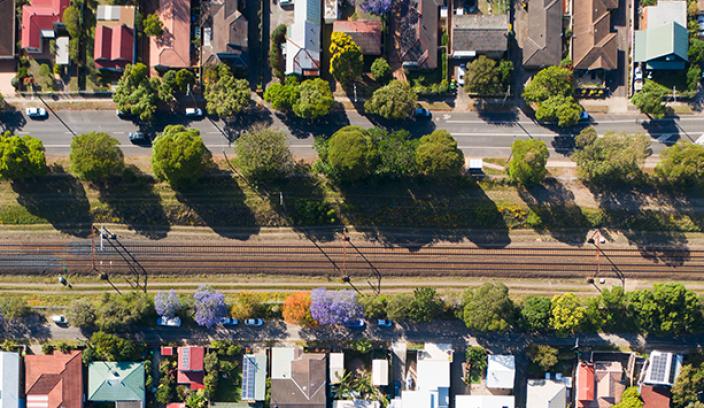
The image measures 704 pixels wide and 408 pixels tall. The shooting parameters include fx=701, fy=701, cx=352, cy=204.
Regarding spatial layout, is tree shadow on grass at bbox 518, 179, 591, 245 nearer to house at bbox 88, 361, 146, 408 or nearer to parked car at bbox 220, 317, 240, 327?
parked car at bbox 220, 317, 240, 327

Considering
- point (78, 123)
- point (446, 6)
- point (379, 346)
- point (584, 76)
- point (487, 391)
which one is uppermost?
point (446, 6)

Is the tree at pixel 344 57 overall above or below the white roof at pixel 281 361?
above

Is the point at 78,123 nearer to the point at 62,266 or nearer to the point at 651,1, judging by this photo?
the point at 62,266

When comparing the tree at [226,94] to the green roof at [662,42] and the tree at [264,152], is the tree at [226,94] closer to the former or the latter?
the tree at [264,152]

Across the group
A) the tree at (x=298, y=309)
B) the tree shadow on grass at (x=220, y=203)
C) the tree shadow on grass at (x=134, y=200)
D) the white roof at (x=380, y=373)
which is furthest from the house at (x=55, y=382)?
the white roof at (x=380, y=373)

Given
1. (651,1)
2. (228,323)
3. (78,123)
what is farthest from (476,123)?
(78,123)
